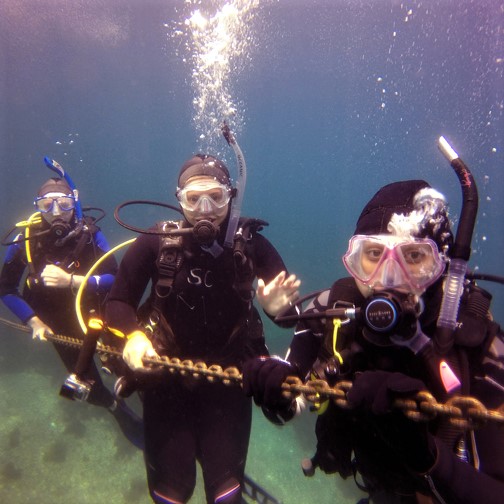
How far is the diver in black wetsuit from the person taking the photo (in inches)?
57.9

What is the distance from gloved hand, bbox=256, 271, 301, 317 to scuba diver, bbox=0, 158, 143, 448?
3.04 m

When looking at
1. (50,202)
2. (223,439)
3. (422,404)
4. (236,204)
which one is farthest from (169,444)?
(50,202)

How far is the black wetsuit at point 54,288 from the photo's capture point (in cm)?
511

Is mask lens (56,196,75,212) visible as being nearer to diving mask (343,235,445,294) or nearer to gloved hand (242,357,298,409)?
gloved hand (242,357,298,409)

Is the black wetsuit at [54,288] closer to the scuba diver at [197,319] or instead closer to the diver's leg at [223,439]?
the scuba diver at [197,319]

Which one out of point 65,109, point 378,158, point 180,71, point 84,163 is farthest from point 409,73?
point 84,163

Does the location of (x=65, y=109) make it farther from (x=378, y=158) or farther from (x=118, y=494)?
(x=378, y=158)

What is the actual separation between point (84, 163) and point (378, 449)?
110 meters

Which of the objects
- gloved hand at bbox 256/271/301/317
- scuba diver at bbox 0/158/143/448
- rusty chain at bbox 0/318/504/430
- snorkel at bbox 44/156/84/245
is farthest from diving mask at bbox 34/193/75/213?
rusty chain at bbox 0/318/504/430

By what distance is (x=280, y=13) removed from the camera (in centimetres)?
2383

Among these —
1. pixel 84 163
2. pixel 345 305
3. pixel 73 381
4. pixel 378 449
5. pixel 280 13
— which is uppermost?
pixel 280 13

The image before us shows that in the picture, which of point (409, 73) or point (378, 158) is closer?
point (409, 73)

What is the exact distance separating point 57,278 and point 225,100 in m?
43.0

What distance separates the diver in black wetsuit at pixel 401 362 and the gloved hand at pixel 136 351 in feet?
4.00
